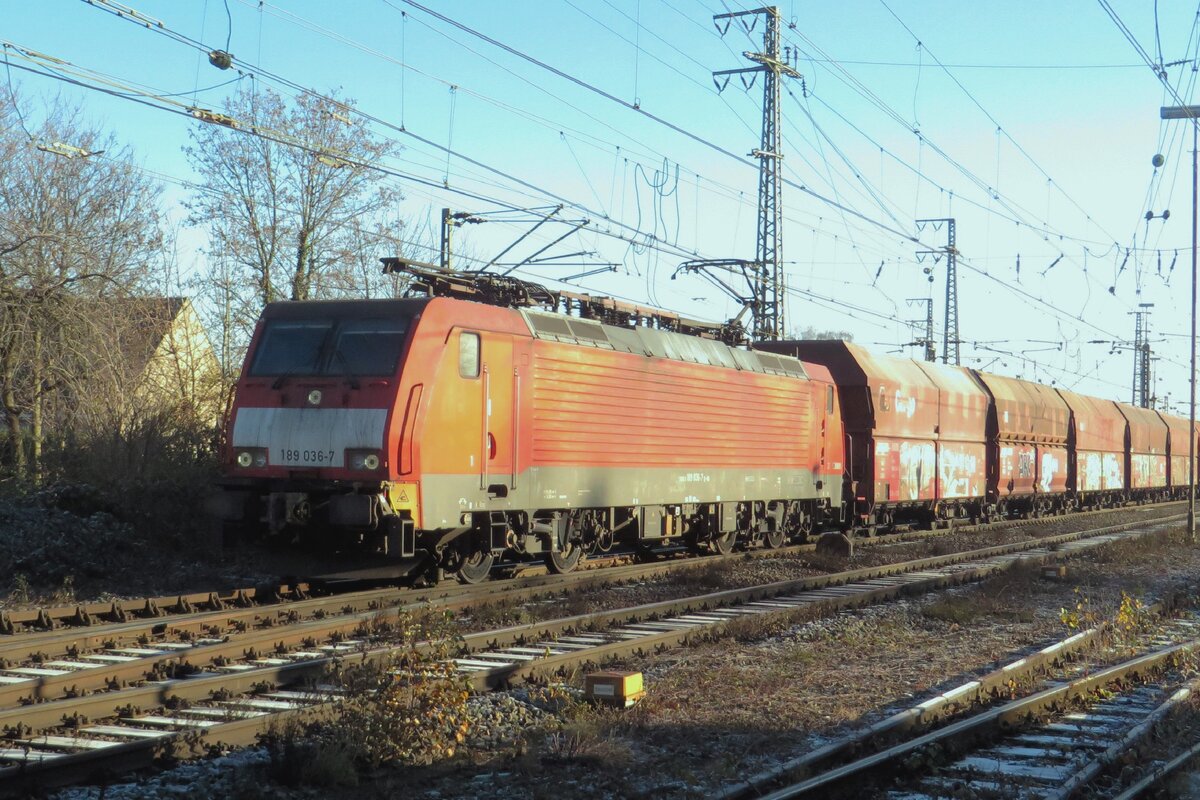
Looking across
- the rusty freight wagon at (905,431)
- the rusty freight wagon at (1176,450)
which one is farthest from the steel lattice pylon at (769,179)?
the rusty freight wagon at (1176,450)

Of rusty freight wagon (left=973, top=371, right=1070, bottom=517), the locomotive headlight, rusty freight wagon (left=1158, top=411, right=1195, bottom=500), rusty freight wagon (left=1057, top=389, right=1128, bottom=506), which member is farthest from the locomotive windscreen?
rusty freight wagon (left=1158, top=411, right=1195, bottom=500)

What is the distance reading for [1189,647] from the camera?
10.9 meters

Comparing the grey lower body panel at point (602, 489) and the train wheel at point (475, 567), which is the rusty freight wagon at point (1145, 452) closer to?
the grey lower body panel at point (602, 489)

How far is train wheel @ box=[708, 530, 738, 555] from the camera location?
19906 millimetres

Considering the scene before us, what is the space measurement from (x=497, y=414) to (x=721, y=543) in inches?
288

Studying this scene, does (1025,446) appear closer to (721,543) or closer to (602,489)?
(721,543)

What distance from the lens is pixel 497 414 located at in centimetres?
1381

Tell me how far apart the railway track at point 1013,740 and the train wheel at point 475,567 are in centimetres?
678

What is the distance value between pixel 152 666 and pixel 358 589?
564 cm

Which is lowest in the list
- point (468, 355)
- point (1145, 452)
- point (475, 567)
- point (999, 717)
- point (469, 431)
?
point (999, 717)

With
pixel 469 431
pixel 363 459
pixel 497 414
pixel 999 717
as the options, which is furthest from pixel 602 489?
pixel 999 717

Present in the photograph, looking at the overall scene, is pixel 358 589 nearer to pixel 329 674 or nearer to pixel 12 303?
pixel 329 674

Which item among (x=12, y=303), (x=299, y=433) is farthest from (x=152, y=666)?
(x=12, y=303)

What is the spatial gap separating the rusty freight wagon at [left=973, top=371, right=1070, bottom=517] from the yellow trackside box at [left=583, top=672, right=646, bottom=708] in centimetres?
2358
